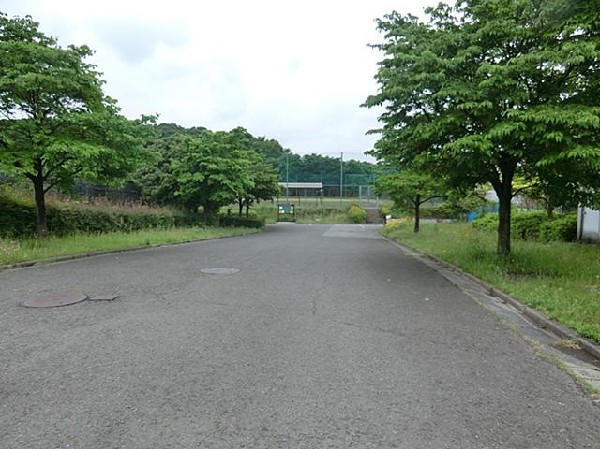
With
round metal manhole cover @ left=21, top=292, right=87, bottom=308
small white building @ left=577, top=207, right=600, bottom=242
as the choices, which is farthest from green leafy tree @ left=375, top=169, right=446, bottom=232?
round metal manhole cover @ left=21, top=292, right=87, bottom=308

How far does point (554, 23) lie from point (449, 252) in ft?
23.2

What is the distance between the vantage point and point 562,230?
15555 mm

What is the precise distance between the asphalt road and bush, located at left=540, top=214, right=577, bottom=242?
10.4 meters

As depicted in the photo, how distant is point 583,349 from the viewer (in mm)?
4801

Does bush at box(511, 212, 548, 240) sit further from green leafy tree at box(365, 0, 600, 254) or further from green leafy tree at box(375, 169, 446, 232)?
green leafy tree at box(365, 0, 600, 254)

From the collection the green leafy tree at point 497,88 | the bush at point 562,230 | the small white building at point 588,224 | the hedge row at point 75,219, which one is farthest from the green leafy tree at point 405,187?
the hedge row at point 75,219

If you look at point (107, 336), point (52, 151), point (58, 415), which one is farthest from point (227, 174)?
point (58, 415)

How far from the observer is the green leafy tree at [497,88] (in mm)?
7547

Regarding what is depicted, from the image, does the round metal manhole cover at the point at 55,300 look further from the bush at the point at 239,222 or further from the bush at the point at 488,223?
the bush at the point at 239,222

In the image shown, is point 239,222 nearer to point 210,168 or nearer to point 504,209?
point 210,168

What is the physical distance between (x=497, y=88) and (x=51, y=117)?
37.6 ft

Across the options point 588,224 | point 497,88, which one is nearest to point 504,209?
point 497,88

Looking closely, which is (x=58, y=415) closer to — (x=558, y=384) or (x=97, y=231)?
(x=558, y=384)

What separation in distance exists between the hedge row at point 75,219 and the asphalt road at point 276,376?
7.46 metres
